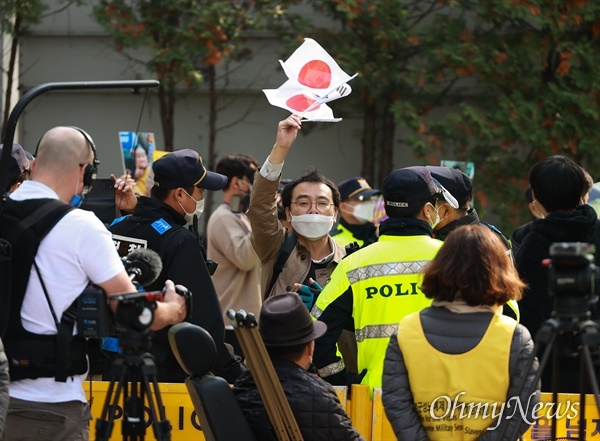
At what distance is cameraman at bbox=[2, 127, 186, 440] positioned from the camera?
13.1 feet

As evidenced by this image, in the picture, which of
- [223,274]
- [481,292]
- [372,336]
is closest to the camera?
[481,292]

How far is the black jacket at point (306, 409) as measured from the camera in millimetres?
4129

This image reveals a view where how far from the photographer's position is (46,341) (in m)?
4.02

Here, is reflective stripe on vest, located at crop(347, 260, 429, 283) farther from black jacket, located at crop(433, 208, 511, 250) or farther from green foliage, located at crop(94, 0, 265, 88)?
green foliage, located at crop(94, 0, 265, 88)

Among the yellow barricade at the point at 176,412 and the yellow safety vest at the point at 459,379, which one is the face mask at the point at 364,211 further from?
the yellow safety vest at the point at 459,379

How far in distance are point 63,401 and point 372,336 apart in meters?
1.44

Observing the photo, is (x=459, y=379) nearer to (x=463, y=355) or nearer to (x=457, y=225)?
(x=463, y=355)

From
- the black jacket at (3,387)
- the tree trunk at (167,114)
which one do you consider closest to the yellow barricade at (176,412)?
the black jacket at (3,387)

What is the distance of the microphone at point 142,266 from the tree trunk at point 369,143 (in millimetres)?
9994

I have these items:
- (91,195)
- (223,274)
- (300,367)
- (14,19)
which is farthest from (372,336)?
(14,19)

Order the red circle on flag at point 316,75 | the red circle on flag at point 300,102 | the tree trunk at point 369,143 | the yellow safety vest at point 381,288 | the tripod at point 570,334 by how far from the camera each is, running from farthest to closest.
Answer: the tree trunk at point 369,143
the red circle on flag at point 316,75
the red circle on flag at point 300,102
the yellow safety vest at point 381,288
the tripod at point 570,334

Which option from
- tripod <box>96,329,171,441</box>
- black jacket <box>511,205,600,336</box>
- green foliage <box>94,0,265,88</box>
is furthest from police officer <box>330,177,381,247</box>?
tripod <box>96,329,171,441</box>

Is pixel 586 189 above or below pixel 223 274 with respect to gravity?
above

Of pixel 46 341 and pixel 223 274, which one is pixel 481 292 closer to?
pixel 46 341
